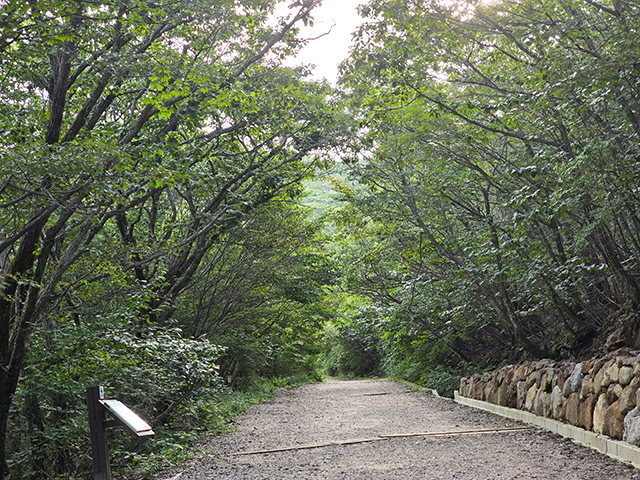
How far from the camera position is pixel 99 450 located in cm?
346

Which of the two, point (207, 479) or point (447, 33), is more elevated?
point (447, 33)

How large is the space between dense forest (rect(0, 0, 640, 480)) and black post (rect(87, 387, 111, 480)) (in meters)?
1.97

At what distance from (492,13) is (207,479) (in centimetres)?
633

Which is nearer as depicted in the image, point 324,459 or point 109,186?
point 109,186

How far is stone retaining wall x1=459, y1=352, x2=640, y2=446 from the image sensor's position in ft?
16.8

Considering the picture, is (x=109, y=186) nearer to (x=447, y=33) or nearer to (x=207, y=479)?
(x=207, y=479)

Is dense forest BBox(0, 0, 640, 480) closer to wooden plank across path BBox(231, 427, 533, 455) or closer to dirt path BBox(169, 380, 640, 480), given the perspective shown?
dirt path BBox(169, 380, 640, 480)

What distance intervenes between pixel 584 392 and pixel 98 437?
215 inches

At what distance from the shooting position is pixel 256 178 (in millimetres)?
10281

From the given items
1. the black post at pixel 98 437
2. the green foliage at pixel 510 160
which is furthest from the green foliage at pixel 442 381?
the black post at pixel 98 437

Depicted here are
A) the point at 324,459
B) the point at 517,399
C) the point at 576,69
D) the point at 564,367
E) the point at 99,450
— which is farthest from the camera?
→ the point at 517,399

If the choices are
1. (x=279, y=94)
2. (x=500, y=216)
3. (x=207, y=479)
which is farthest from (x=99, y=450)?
(x=500, y=216)

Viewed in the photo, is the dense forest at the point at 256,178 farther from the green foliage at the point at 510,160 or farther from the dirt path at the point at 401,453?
the dirt path at the point at 401,453

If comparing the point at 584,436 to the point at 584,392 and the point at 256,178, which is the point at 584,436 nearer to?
the point at 584,392
